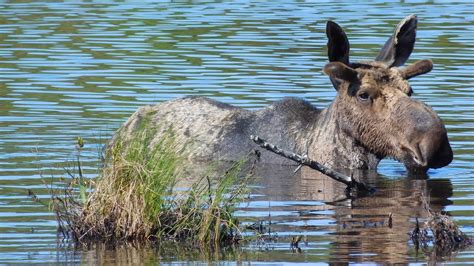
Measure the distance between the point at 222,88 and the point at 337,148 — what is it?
19.5 ft

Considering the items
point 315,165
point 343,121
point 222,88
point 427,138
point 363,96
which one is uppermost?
point 222,88

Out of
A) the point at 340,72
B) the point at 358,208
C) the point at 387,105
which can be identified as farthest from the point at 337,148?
the point at 358,208

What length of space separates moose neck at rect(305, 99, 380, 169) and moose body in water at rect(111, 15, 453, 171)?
0.04ft

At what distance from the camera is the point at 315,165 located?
13773 millimetres

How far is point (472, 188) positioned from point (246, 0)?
2466 centimetres

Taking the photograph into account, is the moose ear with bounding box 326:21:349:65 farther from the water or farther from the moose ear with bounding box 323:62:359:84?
Result: the water

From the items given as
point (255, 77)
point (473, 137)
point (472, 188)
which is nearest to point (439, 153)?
point (472, 188)

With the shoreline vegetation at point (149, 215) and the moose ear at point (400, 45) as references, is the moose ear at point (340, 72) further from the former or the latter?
the shoreline vegetation at point (149, 215)

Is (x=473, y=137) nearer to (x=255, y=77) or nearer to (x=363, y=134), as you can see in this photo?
(x=363, y=134)

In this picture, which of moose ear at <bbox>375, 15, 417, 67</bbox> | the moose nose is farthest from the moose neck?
the moose nose

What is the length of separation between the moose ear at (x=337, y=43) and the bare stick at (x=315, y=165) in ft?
6.14

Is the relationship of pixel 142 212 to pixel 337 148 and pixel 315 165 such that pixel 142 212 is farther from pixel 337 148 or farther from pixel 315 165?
pixel 337 148

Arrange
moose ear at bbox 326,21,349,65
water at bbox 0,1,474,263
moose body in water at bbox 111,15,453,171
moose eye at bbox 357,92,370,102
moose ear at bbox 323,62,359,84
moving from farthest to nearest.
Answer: moose eye at bbox 357,92,370,102 → moose ear at bbox 326,21,349,65 → moose ear at bbox 323,62,359,84 → moose body in water at bbox 111,15,453,171 → water at bbox 0,1,474,263

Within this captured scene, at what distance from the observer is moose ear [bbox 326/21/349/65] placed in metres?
15.5
